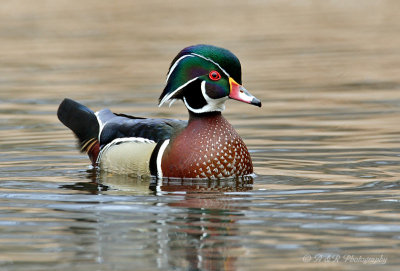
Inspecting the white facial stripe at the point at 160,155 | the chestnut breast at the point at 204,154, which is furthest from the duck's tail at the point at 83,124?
the chestnut breast at the point at 204,154

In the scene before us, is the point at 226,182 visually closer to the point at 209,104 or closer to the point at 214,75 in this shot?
the point at 209,104

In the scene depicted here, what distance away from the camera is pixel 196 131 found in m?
8.32

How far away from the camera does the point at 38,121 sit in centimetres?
1187

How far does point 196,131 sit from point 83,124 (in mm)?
1537

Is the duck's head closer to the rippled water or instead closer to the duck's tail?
the rippled water

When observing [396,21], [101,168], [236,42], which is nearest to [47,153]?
[101,168]

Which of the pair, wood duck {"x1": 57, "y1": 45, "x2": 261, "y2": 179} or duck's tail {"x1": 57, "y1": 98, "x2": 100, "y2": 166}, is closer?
wood duck {"x1": 57, "y1": 45, "x2": 261, "y2": 179}

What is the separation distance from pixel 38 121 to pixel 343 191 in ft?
16.9

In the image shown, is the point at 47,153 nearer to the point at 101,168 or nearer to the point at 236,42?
the point at 101,168

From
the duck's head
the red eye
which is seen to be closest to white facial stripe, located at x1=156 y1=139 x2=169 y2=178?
the duck's head

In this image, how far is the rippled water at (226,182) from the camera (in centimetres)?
596

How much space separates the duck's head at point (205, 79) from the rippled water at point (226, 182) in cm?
68

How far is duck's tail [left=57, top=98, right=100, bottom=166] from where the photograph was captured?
9.29 m

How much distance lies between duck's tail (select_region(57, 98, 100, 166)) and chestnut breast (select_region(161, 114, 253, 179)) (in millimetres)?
1150
